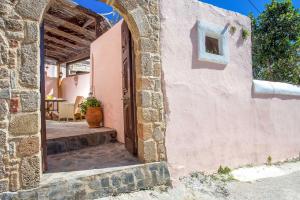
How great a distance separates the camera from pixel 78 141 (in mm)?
4250

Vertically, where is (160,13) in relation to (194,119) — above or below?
above

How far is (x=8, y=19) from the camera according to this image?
2.44 meters

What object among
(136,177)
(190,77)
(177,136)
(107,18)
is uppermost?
(107,18)

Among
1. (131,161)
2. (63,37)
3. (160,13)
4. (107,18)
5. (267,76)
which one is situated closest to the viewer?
(131,161)

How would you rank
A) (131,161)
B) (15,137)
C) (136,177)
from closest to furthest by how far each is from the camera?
(15,137), (136,177), (131,161)

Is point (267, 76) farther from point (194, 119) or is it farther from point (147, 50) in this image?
point (147, 50)

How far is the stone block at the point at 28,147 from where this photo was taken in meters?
2.43

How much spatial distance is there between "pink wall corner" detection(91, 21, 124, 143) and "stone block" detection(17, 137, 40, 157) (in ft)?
7.68

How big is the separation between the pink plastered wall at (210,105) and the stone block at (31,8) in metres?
1.78

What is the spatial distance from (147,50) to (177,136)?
146 centimetres

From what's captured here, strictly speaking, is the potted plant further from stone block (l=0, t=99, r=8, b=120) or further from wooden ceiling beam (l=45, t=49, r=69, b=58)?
wooden ceiling beam (l=45, t=49, r=69, b=58)

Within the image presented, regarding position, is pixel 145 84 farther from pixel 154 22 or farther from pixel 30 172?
pixel 30 172

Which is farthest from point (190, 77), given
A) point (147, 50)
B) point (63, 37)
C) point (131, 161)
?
point (63, 37)

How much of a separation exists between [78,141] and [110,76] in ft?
5.79
